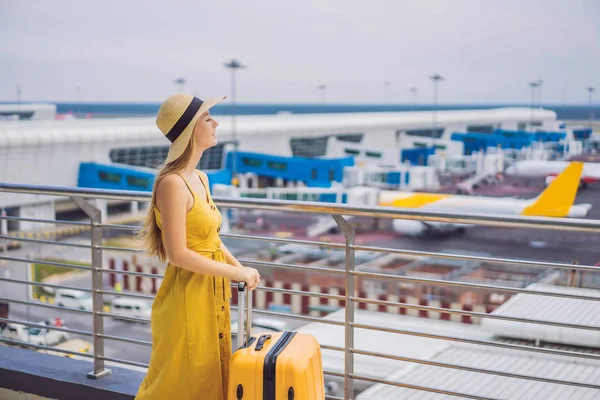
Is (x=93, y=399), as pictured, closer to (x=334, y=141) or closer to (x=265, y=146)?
(x=265, y=146)

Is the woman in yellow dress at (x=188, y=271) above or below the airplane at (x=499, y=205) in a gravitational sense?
above

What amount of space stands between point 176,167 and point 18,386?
1.40 meters

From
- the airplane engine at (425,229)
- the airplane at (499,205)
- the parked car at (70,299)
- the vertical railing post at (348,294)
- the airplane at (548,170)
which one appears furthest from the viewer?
the airplane at (548,170)

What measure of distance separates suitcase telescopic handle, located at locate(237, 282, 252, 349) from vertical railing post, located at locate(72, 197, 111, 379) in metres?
0.82

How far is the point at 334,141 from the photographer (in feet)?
115

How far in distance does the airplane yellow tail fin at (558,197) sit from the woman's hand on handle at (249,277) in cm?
1761

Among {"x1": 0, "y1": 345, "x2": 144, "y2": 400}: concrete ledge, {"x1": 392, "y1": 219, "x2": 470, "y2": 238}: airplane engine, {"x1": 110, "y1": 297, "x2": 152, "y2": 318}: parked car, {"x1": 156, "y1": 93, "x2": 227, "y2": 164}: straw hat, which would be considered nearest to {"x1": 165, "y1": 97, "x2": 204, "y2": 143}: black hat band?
{"x1": 156, "y1": 93, "x2": 227, "y2": 164}: straw hat

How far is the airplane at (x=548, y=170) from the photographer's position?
29411mm

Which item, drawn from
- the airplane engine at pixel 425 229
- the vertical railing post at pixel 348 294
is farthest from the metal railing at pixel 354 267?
the airplane engine at pixel 425 229

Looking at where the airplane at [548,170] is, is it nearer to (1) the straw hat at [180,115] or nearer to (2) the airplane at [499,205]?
(2) the airplane at [499,205]

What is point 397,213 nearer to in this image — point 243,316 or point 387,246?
point 243,316

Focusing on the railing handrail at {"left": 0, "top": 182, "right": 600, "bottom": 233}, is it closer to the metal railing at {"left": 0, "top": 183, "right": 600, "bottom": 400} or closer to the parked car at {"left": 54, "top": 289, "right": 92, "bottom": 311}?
the metal railing at {"left": 0, "top": 183, "right": 600, "bottom": 400}

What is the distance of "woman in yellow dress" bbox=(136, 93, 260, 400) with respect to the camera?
1.49 metres

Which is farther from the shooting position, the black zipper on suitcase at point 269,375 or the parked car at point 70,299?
the parked car at point 70,299
